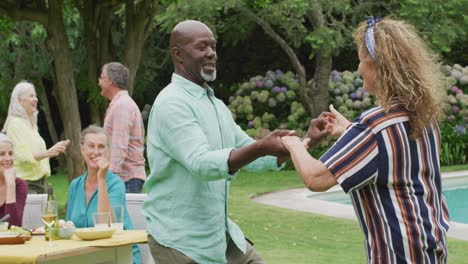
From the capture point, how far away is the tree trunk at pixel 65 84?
11.1 m

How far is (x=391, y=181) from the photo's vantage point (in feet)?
9.88

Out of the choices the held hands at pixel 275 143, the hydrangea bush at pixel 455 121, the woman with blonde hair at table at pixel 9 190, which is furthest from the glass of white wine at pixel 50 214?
the hydrangea bush at pixel 455 121

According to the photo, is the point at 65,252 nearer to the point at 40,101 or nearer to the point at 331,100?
the point at 331,100

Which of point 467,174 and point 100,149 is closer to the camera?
point 100,149

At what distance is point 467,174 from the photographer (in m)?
16.5

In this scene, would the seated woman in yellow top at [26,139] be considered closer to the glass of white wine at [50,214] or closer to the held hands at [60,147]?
the held hands at [60,147]

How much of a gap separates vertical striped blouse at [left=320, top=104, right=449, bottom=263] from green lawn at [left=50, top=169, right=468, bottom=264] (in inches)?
185

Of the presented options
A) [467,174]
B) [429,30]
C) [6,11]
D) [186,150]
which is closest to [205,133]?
[186,150]

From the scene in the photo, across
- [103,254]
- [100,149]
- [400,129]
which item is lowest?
[103,254]

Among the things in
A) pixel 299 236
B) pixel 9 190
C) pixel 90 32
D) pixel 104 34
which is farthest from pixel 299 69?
pixel 9 190

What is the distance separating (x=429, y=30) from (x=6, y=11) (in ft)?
30.8

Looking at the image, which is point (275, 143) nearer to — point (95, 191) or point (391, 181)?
point (391, 181)

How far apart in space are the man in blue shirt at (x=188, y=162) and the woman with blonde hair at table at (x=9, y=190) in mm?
2074

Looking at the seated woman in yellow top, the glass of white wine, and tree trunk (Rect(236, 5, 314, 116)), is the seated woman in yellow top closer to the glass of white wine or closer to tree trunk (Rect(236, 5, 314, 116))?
the glass of white wine
